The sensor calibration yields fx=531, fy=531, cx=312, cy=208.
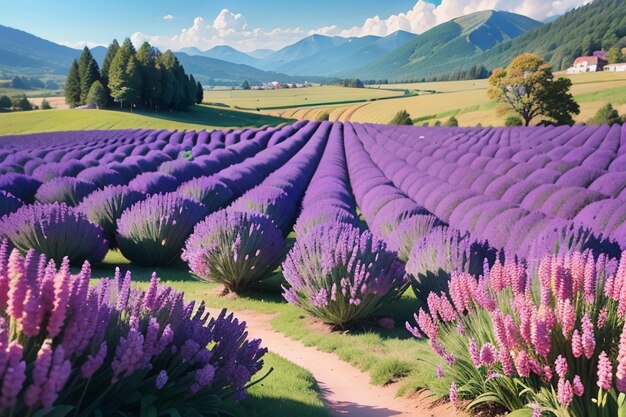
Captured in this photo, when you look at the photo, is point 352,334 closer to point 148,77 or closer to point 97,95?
point 148,77

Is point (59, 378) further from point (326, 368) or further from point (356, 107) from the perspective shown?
point (356, 107)

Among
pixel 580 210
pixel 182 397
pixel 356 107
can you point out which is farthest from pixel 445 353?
pixel 356 107

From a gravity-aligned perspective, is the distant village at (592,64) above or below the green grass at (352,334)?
above

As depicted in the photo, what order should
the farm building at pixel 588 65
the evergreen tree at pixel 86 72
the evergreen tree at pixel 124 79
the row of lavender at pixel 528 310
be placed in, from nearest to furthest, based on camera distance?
the row of lavender at pixel 528 310 < the evergreen tree at pixel 124 79 < the evergreen tree at pixel 86 72 < the farm building at pixel 588 65

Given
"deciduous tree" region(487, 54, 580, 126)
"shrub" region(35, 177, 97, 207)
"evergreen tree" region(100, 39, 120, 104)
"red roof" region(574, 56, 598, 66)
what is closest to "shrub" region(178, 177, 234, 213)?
"shrub" region(35, 177, 97, 207)

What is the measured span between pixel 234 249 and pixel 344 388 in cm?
292

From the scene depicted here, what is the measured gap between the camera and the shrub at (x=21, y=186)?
12.2 m

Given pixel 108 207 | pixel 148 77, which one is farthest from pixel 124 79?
pixel 108 207

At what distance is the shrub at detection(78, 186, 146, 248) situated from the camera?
9891 millimetres

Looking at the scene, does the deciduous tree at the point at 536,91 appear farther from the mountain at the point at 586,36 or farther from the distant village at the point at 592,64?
the mountain at the point at 586,36

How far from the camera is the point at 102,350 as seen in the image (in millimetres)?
2312

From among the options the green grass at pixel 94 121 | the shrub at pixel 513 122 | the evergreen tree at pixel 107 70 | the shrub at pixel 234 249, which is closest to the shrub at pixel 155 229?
the shrub at pixel 234 249

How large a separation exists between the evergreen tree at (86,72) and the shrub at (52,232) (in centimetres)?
6911

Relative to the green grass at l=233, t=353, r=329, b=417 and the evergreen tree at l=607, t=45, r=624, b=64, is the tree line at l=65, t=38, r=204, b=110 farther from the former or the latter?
the evergreen tree at l=607, t=45, r=624, b=64
